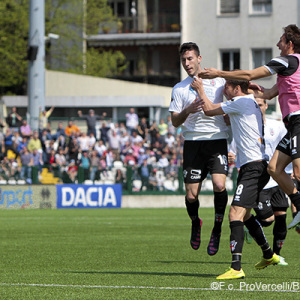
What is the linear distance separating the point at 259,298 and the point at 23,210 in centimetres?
1836

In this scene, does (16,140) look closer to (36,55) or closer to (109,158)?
(109,158)

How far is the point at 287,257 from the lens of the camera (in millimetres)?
11234

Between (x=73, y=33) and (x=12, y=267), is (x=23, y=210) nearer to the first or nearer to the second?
(x=12, y=267)

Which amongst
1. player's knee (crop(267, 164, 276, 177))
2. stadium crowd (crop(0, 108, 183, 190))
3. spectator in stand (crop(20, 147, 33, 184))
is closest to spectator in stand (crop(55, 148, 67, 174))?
stadium crowd (crop(0, 108, 183, 190))

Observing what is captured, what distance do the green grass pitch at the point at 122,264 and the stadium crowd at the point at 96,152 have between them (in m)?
7.02

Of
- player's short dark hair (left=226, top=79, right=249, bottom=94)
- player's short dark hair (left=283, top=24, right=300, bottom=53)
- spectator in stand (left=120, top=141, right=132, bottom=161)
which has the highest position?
player's short dark hair (left=283, top=24, right=300, bottom=53)

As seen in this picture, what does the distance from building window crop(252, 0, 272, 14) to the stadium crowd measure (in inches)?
631

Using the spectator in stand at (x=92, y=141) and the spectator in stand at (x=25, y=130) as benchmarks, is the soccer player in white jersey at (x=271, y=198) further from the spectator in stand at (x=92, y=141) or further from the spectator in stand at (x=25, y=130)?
the spectator in stand at (x=25, y=130)

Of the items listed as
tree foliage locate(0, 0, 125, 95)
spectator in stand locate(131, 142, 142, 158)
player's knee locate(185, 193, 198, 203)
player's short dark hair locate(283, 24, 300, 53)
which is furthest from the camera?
tree foliage locate(0, 0, 125, 95)

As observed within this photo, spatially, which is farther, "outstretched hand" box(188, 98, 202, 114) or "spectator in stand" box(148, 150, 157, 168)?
"spectator in stand" box(148, 150, 157, 168)

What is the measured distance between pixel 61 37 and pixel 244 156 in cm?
4415

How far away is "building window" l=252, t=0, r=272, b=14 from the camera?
44219mm

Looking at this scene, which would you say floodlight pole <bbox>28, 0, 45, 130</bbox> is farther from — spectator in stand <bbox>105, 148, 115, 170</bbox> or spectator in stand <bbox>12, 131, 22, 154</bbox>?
spectator in stand <bbox>105, 148, 115, 170</bbox>

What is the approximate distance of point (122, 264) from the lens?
10359 millimetres
